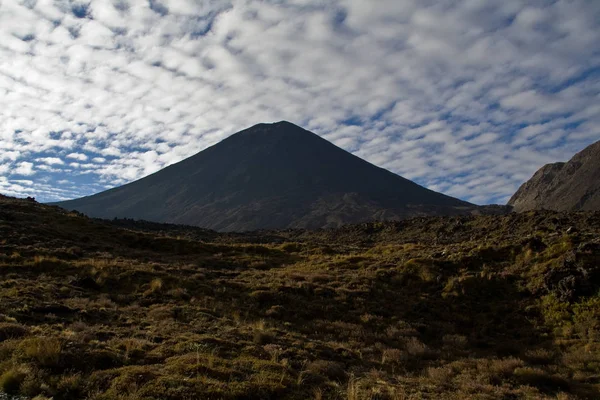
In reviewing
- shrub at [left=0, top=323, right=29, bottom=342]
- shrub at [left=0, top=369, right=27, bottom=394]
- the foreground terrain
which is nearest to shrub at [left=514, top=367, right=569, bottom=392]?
the foreground terrain

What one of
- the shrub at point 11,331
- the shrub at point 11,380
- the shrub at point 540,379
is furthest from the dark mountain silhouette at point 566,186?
the shrub at point 11,380

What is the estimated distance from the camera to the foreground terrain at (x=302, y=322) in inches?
308

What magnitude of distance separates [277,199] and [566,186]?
99076mm

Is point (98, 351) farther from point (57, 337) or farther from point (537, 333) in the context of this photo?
point (537, 333)

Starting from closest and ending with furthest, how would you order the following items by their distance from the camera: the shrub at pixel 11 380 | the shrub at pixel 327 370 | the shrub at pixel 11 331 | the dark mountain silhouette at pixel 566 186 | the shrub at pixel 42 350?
the shrub at pixel 11 380 < the shrub at pixel 42 350 < the shrub at pixel 327 370 < the shrub at pixel 11 331 < the dark mountain silhouette at pixel 566 186

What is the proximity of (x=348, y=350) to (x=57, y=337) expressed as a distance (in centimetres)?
716

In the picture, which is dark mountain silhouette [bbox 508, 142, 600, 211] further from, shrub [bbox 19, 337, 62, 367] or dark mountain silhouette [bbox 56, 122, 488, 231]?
shrub [bbox 19, 337, 62, 367]

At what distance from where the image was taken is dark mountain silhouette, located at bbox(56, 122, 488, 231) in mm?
136387

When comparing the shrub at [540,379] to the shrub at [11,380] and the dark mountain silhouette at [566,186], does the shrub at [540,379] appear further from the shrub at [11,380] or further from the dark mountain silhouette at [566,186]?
the dark mountain silhouette at [566,186]

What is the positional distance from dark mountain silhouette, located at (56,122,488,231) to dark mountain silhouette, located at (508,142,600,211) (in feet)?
70.3

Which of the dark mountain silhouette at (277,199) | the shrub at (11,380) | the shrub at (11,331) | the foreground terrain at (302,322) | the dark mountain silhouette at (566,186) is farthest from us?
the dark mountain silhouette at (277,199)

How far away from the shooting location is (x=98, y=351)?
851cm

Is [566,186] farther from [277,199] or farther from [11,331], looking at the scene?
[11,331]

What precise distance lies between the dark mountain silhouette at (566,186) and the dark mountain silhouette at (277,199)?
2143cm
